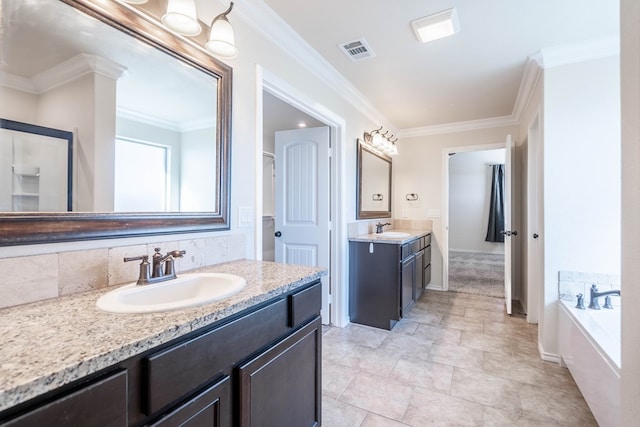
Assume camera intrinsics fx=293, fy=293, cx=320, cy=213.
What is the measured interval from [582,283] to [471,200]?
5.52 meters

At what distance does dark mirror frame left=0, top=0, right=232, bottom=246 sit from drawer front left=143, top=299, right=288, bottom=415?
1.97 ft

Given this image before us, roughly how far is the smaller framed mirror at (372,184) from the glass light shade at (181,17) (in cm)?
229

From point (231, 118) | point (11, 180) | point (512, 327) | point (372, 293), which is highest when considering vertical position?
point (231, 118)

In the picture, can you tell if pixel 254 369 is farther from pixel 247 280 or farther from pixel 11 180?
pixel 11 180

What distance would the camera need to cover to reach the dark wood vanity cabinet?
0.57 m

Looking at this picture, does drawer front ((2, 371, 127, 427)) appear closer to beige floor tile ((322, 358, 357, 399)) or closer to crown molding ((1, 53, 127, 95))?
crown molding ((1, 53, 127, 95))

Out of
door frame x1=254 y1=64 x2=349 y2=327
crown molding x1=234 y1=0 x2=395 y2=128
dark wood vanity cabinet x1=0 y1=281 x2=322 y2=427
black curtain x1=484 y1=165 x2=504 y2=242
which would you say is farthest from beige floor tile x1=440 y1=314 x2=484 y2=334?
black curtain x1=484 y1=165 x2=504 y2=242

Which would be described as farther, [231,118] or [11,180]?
[231,118]

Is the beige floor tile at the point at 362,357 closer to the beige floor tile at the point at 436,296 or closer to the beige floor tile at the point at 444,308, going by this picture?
the beige floor tile at the point at 444,308

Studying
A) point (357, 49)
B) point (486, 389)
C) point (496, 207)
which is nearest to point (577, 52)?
point (357, 49)

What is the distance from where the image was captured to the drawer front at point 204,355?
70 centimetres

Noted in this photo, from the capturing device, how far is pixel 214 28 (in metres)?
1.36

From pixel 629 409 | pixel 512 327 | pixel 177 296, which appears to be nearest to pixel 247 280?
pixel 177 296

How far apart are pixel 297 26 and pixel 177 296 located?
1825mm
